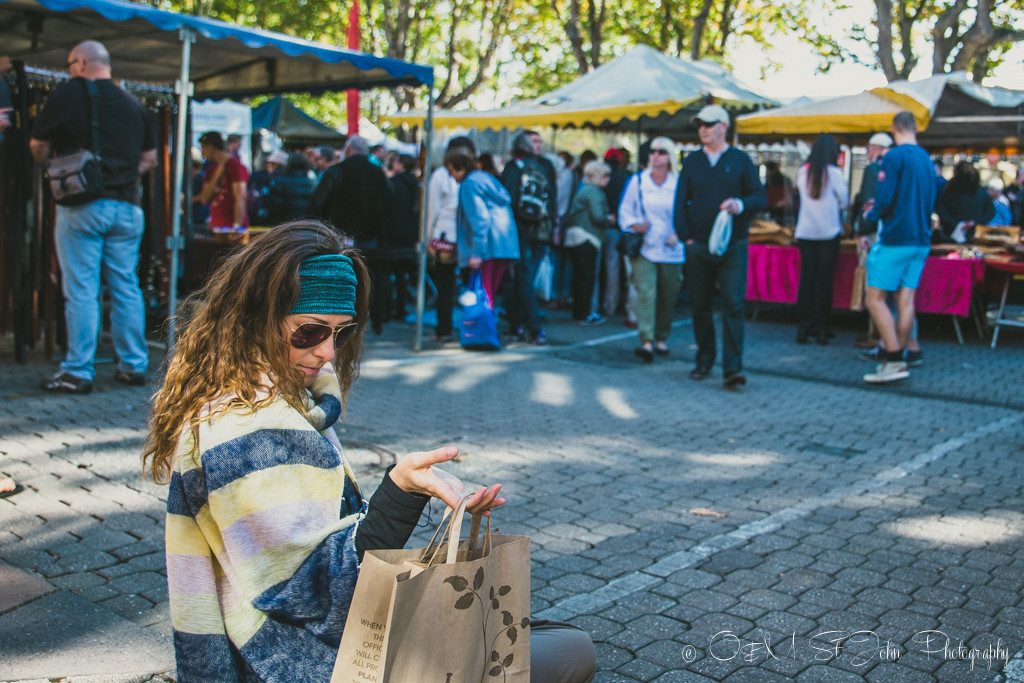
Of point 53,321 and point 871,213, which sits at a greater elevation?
point 871,213

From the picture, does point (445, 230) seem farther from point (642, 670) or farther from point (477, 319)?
point (642, 670)

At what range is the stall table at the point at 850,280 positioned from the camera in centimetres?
1072

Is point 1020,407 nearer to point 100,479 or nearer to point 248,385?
point 100,479

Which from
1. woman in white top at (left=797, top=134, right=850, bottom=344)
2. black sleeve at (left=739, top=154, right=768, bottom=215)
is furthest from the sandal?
woman in white top at (left=797, top=134, right=850, bottom=344)

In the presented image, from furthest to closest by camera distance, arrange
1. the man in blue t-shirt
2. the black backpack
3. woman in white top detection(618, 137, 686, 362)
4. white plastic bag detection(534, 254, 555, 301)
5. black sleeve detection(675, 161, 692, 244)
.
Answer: white plastic bag detection(534, 254, 555, 301), the black backpack, woman in white top detection(618, 137, 686, 362), the man in blue t-shirt, black sleeve detection(675, 161, 692, 244)

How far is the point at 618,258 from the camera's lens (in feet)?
40.3

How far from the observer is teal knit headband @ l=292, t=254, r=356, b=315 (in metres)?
1.95

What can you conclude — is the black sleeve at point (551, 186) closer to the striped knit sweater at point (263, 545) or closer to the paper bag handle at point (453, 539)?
the striped knit sweater at point (263, 545)

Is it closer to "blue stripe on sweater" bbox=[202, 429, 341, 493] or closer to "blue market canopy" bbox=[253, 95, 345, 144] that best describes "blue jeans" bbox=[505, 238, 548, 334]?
"blue stripe on sweater" bbox=[202, 429, 341, 493]

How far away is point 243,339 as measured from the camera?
1946 millimetres

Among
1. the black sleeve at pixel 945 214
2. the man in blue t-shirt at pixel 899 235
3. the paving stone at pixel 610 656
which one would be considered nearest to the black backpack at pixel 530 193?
→ the man in blue t-shirt at pixel 899 235

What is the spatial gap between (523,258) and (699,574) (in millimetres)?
6327

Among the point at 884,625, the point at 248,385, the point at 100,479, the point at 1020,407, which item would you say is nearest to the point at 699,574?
the point at 884,625

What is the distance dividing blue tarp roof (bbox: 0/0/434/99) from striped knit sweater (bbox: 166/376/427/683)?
554 cm
